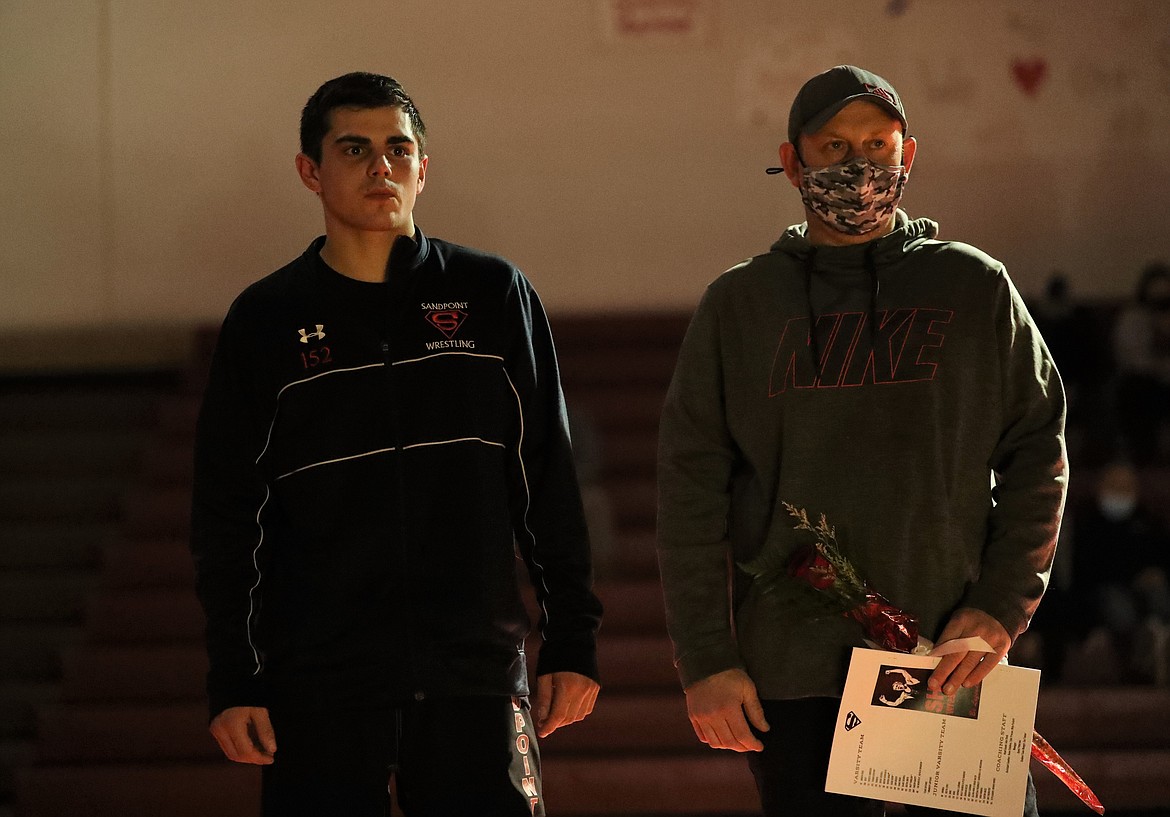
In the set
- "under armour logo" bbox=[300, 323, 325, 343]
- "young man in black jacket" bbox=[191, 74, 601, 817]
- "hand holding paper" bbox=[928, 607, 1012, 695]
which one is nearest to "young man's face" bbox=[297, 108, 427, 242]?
"young man in black jacket" bbox=[191, 74, 601, 817]

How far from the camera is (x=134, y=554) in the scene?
5.58 meters

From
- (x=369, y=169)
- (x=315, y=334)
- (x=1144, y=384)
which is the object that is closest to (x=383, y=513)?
(x=315, y=334)

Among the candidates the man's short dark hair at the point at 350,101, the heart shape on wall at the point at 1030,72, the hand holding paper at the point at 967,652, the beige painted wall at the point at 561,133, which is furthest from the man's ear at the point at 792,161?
the heart shape on wall at the point at 1030,72

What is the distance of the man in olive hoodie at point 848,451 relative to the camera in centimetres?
186

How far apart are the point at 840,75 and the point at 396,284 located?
70cm

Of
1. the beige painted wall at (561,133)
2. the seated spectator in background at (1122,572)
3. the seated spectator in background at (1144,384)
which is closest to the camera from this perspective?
the seated spectator in background at (1122,572)

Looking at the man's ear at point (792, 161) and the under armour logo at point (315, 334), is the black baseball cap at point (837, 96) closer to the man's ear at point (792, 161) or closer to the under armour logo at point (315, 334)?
the man's ear at point (792, 161)

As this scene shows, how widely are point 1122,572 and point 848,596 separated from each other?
371 cm

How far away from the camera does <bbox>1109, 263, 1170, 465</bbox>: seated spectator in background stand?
20.0ft

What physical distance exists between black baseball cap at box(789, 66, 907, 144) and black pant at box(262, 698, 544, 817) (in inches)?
36.6

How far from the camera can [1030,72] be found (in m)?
6.99

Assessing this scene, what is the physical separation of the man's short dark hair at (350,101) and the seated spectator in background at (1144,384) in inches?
188

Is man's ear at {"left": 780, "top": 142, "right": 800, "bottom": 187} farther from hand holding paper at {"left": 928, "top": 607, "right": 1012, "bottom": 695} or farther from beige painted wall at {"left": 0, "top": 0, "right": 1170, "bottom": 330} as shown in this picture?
beige painted wall at {"left": 0, "top": 0, "right": 1170, "bottom": 330}

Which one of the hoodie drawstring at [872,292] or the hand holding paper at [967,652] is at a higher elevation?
the hoodie drawstring at [872,292]
